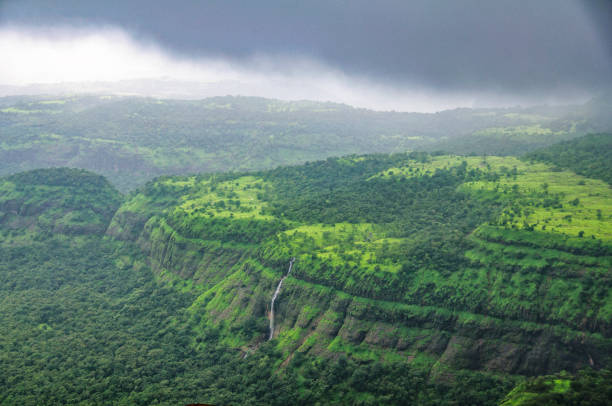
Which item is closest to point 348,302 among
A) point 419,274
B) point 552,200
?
point 419,274

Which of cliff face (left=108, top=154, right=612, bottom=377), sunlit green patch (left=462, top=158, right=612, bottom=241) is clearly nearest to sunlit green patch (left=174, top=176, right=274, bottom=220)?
Result: cliff face (left=108, top=154, right=612, bottom=377)

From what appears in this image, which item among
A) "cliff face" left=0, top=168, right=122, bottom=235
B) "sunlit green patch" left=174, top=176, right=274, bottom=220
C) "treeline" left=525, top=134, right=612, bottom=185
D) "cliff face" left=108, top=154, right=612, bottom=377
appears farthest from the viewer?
"cliff face" left=0, top=168, right=122, bottom=235

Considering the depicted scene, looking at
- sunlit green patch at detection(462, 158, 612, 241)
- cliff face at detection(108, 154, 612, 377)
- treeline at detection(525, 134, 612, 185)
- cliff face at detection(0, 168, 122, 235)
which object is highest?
treeline at detection(525, 134, 612, 185)

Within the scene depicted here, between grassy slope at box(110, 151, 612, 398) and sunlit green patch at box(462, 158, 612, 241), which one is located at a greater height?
sunlit green patch at box(462, 158, 612, 241)

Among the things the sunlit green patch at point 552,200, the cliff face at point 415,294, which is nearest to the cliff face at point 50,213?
the cliff face at point 415,294

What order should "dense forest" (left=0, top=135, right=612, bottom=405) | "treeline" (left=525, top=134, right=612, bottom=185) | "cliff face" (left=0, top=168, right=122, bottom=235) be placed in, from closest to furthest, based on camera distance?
1. "dense forest" (left=0, top=135, right=612, bottom=405)
2. "treeline" (left=525, top=134, right=612, bottom=185)
3. "cliff face" (left=0, top=168, right=122, bottom=235)

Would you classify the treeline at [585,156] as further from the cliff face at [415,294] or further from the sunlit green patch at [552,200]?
the cliff face at [415,294]

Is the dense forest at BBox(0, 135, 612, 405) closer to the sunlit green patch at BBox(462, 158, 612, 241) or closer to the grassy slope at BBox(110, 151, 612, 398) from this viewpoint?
the grassy slope at BBox(110, 151, 612, 398)
